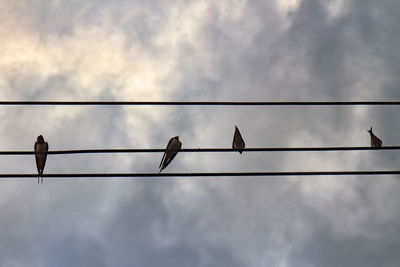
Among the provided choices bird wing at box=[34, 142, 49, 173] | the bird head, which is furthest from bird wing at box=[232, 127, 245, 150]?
the bird head

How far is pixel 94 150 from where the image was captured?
22.4ft

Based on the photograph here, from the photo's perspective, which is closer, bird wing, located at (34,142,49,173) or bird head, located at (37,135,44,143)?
bird wing, located at (34,142,49,173)

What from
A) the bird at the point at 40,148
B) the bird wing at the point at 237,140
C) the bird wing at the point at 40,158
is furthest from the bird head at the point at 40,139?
the bird wing at the point at 237,140

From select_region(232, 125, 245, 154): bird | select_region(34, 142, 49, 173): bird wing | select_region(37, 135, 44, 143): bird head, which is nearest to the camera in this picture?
select_region(34, 142, 49, 173): bird wing

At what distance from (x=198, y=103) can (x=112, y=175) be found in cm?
178

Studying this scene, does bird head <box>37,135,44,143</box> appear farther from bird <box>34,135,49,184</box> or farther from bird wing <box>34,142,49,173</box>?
bird wing <box>34,142,49,173</box>

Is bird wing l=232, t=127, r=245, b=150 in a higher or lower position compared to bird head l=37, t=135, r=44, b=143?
higher

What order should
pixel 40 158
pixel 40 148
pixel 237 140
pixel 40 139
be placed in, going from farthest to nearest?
pixel 237 140, pixel 40 148, pixel 40 139, pixel 40 158

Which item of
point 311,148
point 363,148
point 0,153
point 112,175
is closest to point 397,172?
point 363,148

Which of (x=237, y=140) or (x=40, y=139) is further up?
(x=237, y=140)

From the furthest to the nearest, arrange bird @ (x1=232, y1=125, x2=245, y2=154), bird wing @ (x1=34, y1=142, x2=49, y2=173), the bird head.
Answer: bird @ (x1=232, y1=125, x2=245, y2=154) → the bird head → bird wing @ (x1=34, y1=142, x2=49, y2=173)

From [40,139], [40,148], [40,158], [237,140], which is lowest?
[40,158]

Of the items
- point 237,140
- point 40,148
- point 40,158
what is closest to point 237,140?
point 237,140

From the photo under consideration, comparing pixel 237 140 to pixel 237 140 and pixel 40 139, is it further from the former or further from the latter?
pixel 40 139
